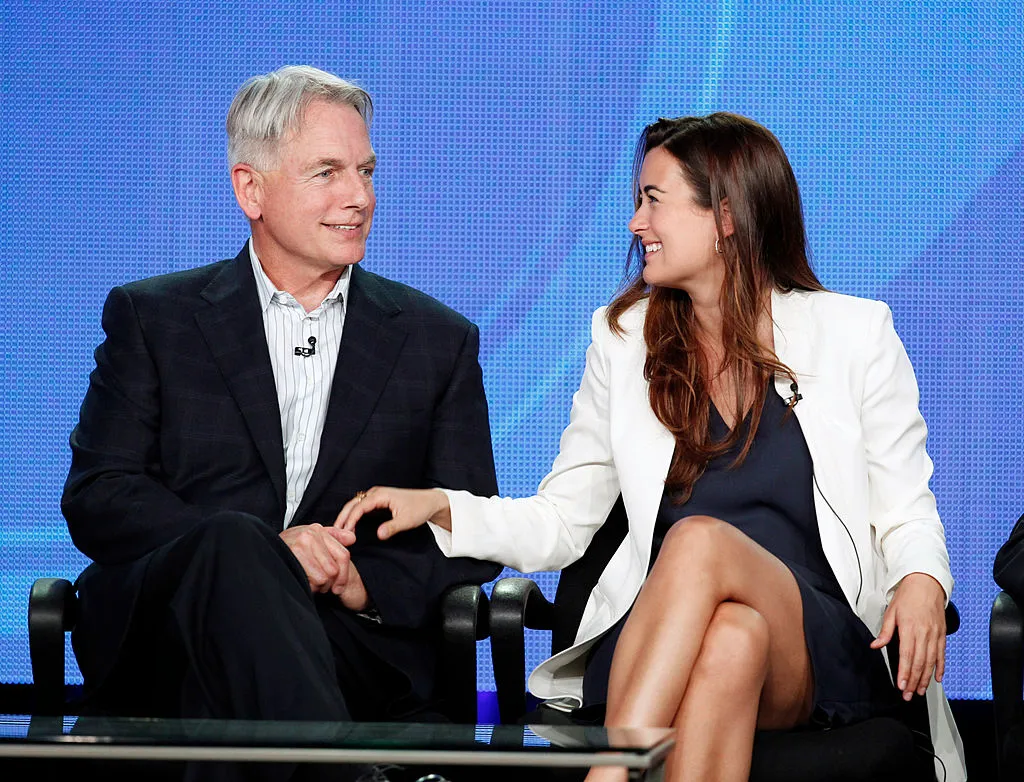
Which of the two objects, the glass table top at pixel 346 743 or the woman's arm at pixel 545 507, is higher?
the woman's arm at pixel 545 507

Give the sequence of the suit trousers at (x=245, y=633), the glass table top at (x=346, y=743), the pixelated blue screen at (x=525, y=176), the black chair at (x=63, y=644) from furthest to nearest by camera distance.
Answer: the pixelated blue screen at (x=525, y=176) < the black chair at (x=63, y=644) < the suit trousers at (x=245, y=633) < the glass table top at (x=346, y=743)

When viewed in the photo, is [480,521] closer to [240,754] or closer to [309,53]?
[240,754]

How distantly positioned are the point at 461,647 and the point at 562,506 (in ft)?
1.29

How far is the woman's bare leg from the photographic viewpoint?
213 centimetres

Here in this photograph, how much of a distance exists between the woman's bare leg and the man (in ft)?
1.56

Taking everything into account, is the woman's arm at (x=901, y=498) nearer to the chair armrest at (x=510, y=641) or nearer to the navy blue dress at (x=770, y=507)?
the navy blue dress at (x=770, y=507)

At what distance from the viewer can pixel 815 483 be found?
2598mm

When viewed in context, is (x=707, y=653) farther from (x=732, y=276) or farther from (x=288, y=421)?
(x=288, y=421)

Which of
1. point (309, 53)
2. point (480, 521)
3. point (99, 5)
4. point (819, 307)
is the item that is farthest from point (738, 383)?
point (99, 5)

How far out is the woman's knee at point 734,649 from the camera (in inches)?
84.9

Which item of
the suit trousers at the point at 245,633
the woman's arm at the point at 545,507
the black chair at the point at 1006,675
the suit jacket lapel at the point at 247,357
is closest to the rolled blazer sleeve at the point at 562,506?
the woman's arm at the point at 545,507

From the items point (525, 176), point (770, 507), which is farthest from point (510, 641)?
point (525, 176)

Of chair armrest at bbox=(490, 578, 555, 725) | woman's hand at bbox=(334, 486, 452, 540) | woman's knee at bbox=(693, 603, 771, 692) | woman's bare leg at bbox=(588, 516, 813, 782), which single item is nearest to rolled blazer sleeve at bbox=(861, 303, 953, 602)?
woman's bare leg at bbox=(588, 516, 813, 782)

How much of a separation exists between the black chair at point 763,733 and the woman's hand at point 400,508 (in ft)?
0.65
